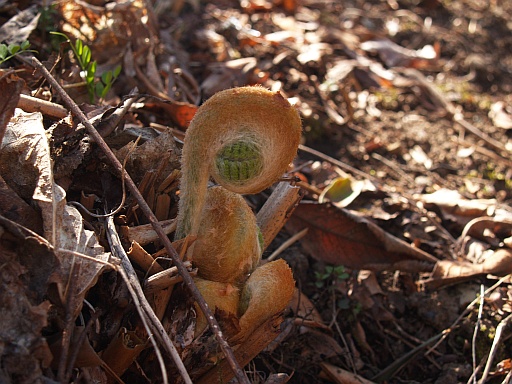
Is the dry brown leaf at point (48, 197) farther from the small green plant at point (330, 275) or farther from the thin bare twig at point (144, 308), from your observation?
the small green plant at point (330, 275)

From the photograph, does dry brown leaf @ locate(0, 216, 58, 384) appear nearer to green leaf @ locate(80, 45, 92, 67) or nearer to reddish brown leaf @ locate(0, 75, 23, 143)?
reddish brown leaf @ locate(0, 75, 23, 143)

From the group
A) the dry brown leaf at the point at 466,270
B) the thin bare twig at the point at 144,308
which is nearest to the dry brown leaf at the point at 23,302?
the thin bare twig at the point at 144,308

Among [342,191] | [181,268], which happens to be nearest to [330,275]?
[342,191]

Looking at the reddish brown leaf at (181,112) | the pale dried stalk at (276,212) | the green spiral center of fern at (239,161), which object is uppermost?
the green spiral center of fern at (239,161)

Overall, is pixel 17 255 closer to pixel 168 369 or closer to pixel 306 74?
pixel 168 369

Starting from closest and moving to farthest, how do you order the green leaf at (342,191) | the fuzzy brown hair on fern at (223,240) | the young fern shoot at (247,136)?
the young fern shoot at (247,136) < the fuzzy brown hair on fern at (223,240) < the green leaf at (342,191)

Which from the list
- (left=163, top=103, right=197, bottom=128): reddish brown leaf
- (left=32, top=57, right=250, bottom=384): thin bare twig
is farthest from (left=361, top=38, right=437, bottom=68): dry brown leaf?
(left=32, top=57, right=250, bottom=384): thin bare twig

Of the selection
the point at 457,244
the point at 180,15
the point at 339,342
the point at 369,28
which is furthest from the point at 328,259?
the point at 369,28
